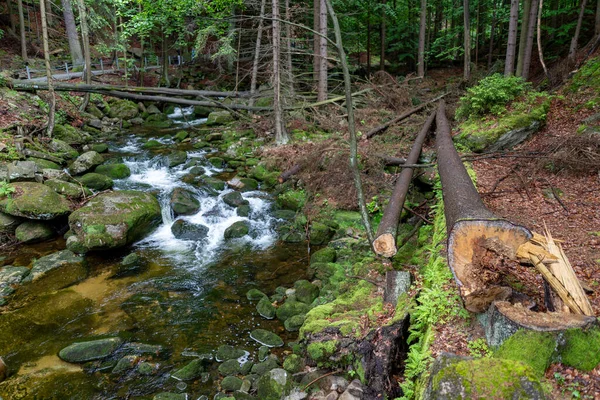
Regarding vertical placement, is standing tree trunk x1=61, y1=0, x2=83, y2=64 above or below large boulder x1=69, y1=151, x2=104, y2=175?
above

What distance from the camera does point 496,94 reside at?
10.8 m

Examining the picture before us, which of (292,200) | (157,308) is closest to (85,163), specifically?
(292,200)

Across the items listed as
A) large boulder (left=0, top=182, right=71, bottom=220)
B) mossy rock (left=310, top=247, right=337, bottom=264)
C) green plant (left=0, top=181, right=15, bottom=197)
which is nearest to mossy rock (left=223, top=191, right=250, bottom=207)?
mossy rock (left=310, top=247, right=337, bottom=264)

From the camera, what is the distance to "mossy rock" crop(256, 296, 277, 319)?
710 cm

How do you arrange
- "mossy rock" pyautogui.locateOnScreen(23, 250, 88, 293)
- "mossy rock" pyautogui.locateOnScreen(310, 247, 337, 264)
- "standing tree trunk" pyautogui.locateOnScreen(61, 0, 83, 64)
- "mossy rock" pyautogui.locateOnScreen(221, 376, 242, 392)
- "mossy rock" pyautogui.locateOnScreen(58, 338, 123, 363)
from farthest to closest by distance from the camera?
"standing tree trunk" pyautogui.locateOnScreen(61, 0, 83, 64), "mossy rock" pyautogui.locateOnScreen(310, 247, 337, 264), "mossy rock" pyautogui.locateOnScreen(23, 250, 88, 293), "mossy rock" pyautogui.locateOnScreen(58, 338, 123, 363), "mossy rock" pyautogui.locateOnScreen(221, 376, 242, 392)

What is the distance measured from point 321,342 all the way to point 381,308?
104cm

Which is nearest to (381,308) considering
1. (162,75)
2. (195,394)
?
(195,394)

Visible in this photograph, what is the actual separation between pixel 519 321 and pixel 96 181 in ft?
39.7

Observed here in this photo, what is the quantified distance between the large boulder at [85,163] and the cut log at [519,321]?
13037 mm

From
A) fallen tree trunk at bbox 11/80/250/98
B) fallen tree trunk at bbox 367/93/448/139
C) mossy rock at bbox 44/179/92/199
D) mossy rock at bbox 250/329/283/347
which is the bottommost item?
mossy rock at bbox 250/329/283/347

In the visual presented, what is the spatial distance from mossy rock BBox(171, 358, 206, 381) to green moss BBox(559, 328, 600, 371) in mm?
4952

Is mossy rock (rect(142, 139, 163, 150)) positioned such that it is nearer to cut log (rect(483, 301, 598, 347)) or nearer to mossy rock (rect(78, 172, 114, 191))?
mossy rock (rect(78, 172, 114, 191))

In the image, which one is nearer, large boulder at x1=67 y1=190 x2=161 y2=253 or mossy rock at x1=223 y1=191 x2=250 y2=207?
large boulder at x1=67 y1=190 x2=161 y2=253

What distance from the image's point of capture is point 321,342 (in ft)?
17.2
